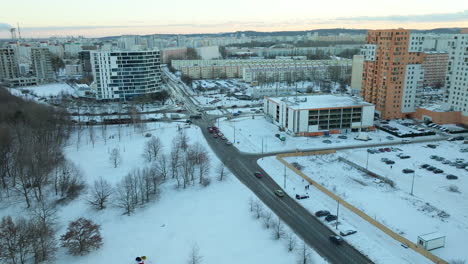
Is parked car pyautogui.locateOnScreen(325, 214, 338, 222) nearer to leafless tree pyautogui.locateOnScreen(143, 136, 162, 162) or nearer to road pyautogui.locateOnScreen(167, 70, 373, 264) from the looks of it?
road pyautogui.locateOnScreen(167, 70, 373, 264)

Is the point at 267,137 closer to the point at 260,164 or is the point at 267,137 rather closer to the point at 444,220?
the point at 260,164

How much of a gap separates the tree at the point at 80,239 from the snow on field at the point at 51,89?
51980 millimetres

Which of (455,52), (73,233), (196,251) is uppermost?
(455,52)

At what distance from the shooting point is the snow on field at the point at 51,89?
63987 millimetres

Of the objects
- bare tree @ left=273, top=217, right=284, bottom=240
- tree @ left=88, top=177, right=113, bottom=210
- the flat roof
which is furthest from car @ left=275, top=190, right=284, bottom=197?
the flat roof

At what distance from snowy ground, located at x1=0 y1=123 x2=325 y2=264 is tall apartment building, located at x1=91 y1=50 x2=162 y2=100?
31.7 m

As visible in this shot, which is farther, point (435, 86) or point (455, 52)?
point (435, 86)

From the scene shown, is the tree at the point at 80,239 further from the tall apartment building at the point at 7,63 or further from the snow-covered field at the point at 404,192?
the tall apartment building at the point at 7,63

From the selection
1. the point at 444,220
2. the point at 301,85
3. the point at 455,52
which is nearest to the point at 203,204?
the point at 444,220

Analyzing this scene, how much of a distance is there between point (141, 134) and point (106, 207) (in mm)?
17237

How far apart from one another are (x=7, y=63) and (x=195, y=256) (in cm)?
8169

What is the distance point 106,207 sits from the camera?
70.6ft

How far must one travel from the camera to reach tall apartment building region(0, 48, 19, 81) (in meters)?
76.9

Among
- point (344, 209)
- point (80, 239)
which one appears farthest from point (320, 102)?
point (80, 239)
